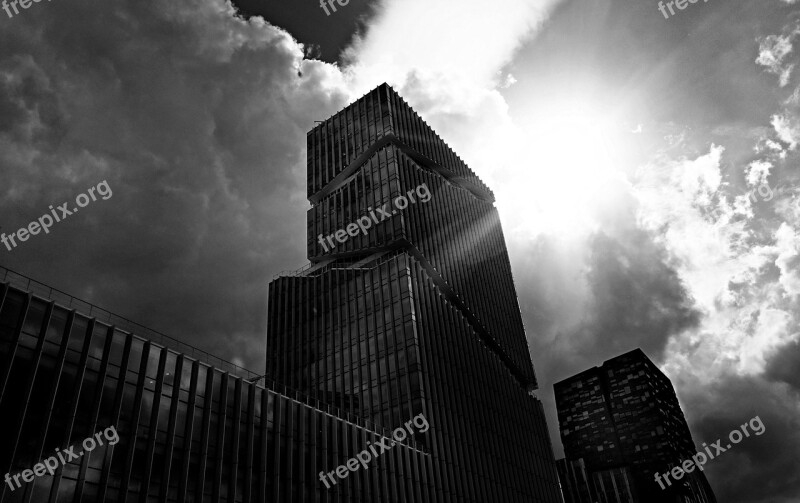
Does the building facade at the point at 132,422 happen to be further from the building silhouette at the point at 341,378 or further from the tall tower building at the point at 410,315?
the tall tower building at the point at 410,315

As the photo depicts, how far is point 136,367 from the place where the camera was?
37.7 meters

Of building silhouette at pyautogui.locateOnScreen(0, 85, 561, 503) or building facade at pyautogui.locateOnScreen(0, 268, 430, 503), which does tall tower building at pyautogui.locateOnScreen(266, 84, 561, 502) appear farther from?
building facade at pyautogui.locateOnScreen(0, 268, 430, 503)

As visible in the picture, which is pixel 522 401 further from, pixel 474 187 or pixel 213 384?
pixel 213 384

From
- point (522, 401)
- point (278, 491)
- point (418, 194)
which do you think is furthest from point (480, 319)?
point (278, 491)

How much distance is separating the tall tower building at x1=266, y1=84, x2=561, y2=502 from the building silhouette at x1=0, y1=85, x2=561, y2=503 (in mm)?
374

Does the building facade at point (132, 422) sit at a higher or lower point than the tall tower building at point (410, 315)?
lower

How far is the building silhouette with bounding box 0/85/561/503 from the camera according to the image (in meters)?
32.9

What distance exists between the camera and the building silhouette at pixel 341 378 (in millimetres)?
32875

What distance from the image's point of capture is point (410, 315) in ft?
261

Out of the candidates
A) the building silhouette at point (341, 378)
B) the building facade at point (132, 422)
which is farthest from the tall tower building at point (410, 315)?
the building facade at point (132, 422)

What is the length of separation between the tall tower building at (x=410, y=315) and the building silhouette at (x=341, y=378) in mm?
374

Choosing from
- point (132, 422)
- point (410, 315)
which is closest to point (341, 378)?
point (410, 315)

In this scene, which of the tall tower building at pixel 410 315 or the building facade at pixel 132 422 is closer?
the building facade at pixel 132 422

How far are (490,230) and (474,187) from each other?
11.5 m
